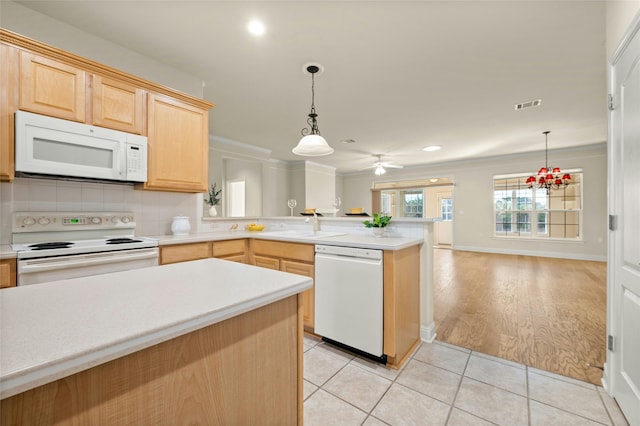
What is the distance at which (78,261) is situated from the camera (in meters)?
1.80

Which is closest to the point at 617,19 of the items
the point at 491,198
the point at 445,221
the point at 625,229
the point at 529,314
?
the point at 625,229

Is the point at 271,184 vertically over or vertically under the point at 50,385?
over

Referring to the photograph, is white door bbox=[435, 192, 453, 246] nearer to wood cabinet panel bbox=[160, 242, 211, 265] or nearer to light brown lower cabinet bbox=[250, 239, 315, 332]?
light brown lower cabinet bbox=[250, 239, 315, 332]

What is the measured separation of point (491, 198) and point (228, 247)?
22.9 ft

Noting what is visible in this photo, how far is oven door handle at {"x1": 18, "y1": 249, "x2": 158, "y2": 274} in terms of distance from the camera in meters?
1.64

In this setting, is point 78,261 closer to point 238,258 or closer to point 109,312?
point 238,258

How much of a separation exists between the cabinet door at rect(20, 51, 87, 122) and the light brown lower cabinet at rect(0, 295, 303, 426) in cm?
232

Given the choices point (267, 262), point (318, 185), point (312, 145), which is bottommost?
point (267, 262)

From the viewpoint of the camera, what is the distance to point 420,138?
5.41 meters

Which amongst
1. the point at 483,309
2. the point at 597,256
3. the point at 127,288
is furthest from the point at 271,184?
the point at 597,256

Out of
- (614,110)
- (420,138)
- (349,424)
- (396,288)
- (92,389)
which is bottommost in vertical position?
(349,424)

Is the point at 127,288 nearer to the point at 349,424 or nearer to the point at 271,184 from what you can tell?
the point at 349,424

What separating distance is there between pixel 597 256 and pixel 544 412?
6.46 m

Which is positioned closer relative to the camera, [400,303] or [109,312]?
[109,312]
